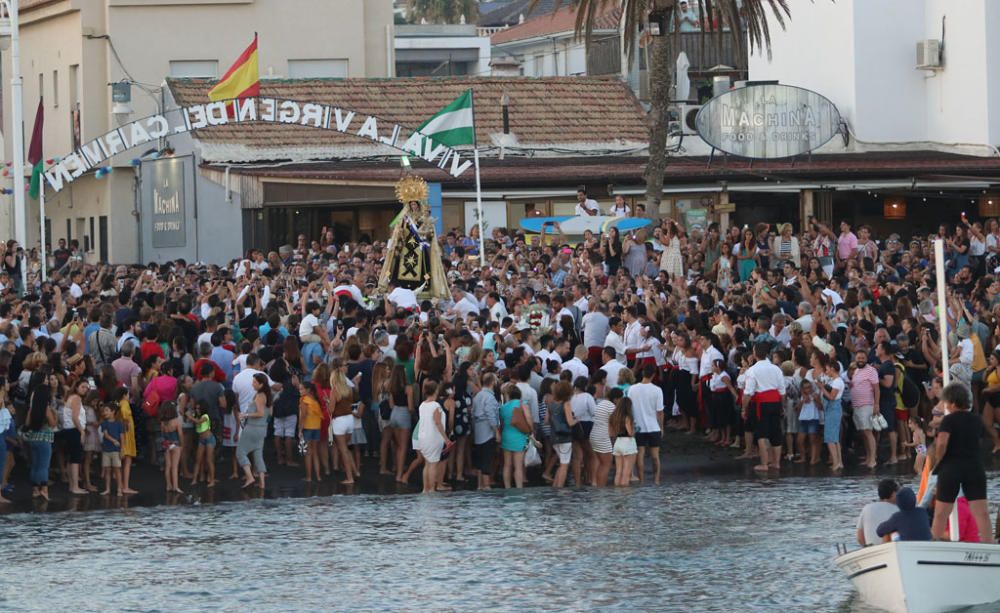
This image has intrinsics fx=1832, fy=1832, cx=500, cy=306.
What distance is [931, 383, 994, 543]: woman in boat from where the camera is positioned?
49.1 feet

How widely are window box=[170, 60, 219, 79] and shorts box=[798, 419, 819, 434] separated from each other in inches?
1127

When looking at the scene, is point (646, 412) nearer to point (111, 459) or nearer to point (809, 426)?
point (809, 426)

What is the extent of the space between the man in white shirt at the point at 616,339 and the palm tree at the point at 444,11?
78019mm

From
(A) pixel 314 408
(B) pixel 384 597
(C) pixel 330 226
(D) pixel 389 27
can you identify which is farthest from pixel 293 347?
(D) pixel 389 27

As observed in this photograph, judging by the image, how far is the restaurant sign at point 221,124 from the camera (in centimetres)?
3106

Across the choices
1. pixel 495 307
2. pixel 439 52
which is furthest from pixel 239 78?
pixel 439 52

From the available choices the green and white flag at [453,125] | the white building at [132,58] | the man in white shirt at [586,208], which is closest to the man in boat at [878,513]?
the green and white flag at [453,125]

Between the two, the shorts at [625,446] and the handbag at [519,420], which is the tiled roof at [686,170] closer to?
the handbag at [519,420]

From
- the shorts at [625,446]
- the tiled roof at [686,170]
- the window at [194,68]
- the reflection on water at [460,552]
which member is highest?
the window at [194,68]

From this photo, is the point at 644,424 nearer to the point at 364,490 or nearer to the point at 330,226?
the point at 364,490

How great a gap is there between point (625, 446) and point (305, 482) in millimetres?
3923

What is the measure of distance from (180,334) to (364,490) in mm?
2894

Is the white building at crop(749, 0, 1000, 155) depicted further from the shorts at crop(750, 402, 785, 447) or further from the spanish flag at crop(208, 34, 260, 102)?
the shorts at crop(750, 402, 785, 447)

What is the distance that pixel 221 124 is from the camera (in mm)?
33375
